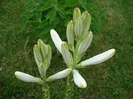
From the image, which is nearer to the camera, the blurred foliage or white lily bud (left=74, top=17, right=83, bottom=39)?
white lily bud (left=74, top=17, right=83, bottom=39)

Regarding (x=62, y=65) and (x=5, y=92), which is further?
(x=62, y=65)

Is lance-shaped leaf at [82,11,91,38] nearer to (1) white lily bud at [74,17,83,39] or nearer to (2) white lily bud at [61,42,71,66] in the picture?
(1) white lily bud at [74,17,83,39]

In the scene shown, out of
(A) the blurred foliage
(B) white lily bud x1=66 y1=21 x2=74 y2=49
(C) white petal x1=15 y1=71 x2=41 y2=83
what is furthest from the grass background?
(B) white lily bud x1=66 y1=21 x2=74 y2=49

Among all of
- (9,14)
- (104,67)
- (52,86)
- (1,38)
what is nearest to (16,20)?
(9,14)

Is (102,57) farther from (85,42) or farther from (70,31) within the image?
(70,31)

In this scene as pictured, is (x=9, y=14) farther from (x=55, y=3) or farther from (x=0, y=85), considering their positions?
(x=55, y=3)

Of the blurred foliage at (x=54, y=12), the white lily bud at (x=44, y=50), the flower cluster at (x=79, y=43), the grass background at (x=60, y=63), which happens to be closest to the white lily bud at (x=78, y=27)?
the flower cluster at (x=79, y=43)

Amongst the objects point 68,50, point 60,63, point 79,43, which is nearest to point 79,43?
point 79,43

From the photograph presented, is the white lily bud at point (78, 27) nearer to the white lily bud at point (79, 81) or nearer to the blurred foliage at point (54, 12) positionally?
the white lily bud at point (79, 81)
